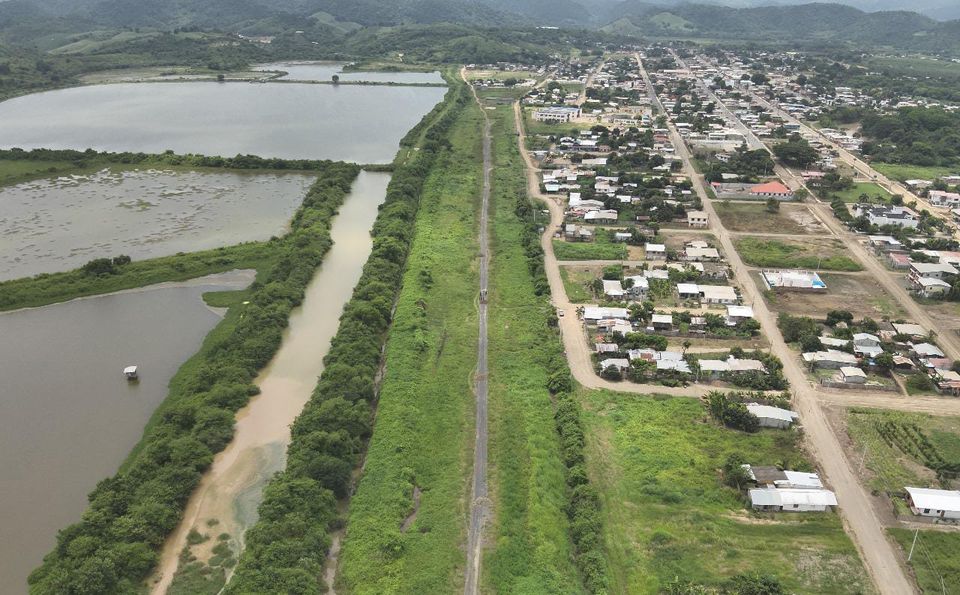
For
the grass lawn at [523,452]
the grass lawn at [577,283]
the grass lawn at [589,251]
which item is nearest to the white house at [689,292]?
the grass lawn at [577,283]

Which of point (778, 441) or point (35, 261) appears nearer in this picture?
point (778, 441)

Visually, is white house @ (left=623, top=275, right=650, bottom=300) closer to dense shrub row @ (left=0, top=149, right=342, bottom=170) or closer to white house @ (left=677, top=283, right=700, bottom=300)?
white house @ (left=677, top=283, right=700, bottom=300)

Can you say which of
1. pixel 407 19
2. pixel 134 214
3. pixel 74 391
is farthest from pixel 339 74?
pixel 74 391

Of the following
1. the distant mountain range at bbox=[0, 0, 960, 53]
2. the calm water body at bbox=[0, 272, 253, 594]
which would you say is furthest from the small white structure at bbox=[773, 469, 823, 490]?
the distant mountain range at bbox=[0, 0, 960, 53]

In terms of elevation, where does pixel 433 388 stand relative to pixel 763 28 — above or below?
below

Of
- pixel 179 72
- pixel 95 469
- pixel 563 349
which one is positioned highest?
pixel 179 72

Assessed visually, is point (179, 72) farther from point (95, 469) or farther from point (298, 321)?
point (95, 469)

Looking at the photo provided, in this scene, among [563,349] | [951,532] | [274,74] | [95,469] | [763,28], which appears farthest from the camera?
[763,28]

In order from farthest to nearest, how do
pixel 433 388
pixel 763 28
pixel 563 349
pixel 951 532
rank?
pixel 763 28 < pixel 563 349 < pixel 433 388 < pixel 951 532

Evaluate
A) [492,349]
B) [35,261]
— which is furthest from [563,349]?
[35,261]
